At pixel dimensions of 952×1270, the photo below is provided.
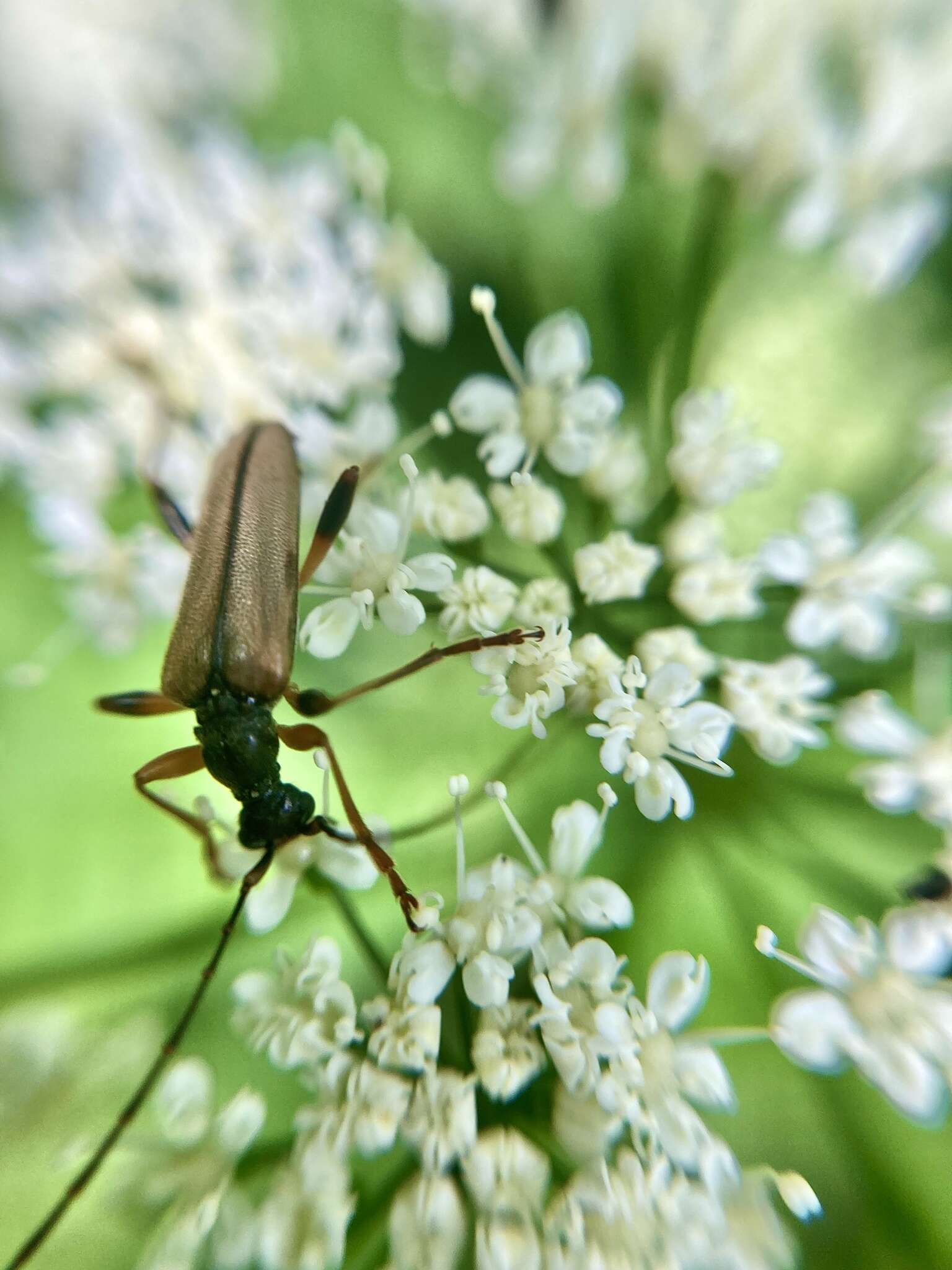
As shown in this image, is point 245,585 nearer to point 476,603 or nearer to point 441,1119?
point 476,603

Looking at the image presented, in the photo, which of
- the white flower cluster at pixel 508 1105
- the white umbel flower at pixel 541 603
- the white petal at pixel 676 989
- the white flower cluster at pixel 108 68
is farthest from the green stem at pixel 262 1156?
the white flower cluster at pixel 108 68

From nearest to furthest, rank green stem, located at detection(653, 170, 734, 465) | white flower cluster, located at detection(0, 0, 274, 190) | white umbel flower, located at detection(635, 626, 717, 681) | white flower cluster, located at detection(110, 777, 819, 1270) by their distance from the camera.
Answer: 1. white flower cluster, located at detection(110, 777, 819, 1270)
2. white umbel flower, located at detection(635, 626, 717, 681)
3. green stem, located at detection(653, 170, 734, 465)
4. white flower cluster, located at detection(0, 0, 274, 190)

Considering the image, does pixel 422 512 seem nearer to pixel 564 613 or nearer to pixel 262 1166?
pixel 564 613

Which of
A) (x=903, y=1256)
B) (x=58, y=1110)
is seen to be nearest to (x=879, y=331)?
(x=903, y=1256)

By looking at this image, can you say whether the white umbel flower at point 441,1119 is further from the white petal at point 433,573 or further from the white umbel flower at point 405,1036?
the white petal at point 433,573

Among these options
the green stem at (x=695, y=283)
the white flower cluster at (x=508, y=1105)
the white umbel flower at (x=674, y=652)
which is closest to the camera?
the white flower cluster at (x=508, y=1105)

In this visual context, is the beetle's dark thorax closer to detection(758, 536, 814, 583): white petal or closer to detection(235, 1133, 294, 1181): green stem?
detection(235, 1133, 294, 1181): green stem

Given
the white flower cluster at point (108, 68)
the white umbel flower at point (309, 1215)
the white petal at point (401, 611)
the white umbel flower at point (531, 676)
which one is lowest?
the white umbel flower at point (309, 1215)

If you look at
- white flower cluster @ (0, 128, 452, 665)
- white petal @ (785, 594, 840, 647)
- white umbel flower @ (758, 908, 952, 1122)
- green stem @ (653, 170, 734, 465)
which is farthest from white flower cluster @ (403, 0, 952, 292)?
white umbel flower @ (758, 908, 952, 1122)
